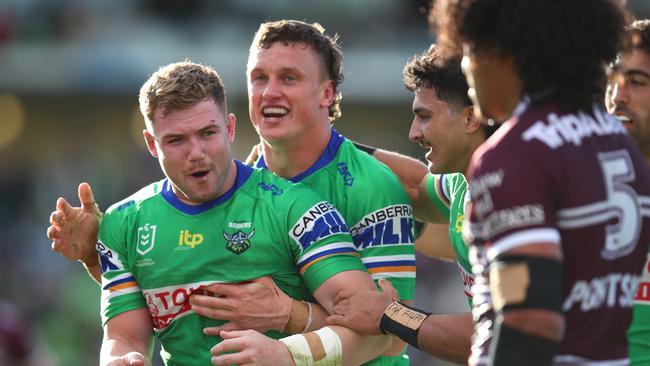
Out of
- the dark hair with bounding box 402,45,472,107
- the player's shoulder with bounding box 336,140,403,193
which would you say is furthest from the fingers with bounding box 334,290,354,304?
the dark hair with bounding box 402,45,472,107

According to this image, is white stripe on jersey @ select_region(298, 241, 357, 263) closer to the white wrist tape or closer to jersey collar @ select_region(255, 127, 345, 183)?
the white wrist tape

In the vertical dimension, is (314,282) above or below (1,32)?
below

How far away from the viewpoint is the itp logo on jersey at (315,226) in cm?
529

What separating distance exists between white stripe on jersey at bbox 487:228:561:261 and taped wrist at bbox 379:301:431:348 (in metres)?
1.58

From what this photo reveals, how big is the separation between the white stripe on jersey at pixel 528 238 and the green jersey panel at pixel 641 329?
1758mm

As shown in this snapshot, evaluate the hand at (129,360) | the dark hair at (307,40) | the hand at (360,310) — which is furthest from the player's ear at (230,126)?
the hand at (129,360)

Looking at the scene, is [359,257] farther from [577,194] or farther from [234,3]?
[234,3]

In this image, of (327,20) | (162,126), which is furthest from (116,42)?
(162,126)

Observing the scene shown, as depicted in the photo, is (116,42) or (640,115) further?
(116,42)

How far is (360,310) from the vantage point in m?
5.12

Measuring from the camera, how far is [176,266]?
5379 millimetres

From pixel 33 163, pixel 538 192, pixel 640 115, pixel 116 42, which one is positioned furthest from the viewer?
pixel 33 163

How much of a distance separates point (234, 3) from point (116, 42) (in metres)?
2.70

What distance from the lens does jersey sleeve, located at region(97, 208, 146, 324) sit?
18.0 feet
